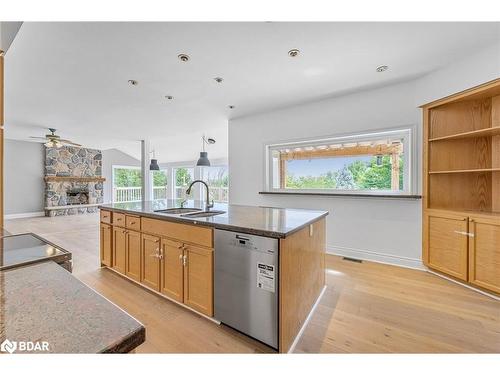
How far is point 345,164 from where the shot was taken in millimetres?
3531

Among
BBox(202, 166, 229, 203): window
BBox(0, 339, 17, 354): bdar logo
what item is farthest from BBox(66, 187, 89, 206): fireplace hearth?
BBox(0, 339, 17, 354): bdar logo

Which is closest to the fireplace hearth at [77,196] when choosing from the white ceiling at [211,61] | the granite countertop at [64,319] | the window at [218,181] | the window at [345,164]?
the window at [218,181]

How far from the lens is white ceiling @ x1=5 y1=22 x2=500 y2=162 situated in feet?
6.39

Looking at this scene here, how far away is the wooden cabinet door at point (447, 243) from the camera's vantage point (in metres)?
2.41

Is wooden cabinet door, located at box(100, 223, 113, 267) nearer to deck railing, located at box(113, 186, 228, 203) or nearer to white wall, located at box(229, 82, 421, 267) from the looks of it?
white wall, located at box(229, 82, 421, 267)

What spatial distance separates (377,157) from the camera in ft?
10.7

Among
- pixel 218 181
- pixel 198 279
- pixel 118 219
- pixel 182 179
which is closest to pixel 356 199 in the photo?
pixel 198 279

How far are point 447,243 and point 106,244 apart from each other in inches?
160

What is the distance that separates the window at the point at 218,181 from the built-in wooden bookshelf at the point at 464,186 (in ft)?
19.7

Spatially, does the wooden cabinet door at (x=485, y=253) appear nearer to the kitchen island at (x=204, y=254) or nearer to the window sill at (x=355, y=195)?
the window sill at (x=355, y=195)

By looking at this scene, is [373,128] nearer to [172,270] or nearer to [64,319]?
[172,270]
